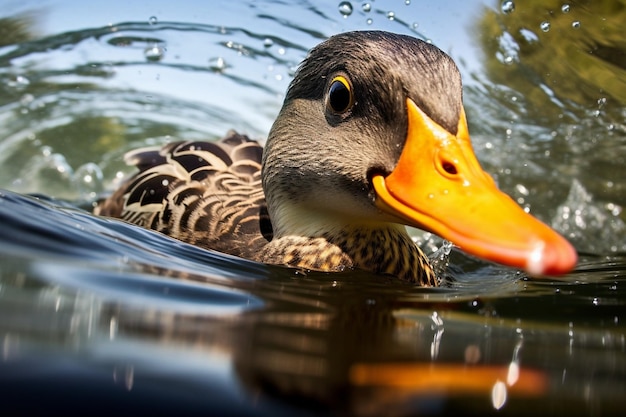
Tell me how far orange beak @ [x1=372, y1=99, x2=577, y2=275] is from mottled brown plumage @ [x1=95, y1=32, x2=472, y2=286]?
72mm

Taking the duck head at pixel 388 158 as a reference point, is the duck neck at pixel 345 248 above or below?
below

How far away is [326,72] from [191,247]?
99cm

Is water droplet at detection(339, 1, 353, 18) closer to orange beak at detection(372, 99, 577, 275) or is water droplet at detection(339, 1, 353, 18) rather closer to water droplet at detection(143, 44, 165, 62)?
water droplet at detection(143, 44, 165, 62)

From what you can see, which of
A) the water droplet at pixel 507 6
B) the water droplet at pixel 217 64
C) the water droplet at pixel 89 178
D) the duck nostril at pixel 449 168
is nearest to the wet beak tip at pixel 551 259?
the duck nostril at pixel 449 168

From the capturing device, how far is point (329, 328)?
204cm

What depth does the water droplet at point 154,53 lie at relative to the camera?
6.52 m

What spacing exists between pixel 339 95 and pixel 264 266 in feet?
2.66

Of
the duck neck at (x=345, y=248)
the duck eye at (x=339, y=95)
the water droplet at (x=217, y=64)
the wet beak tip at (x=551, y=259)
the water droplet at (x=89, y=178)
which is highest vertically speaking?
Result: the water droplet at (x=217, y=64)

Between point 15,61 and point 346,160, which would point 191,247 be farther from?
point 15,61

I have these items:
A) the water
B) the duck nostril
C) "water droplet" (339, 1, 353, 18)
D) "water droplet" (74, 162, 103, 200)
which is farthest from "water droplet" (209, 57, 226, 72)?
the duck nostril

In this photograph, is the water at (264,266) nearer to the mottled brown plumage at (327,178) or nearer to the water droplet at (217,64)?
the water droplet at (217,64)

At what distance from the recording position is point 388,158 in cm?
312

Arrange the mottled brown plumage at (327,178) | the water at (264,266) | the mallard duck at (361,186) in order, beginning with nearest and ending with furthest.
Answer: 1. the water at (264,266)
2. the mallard duck at (361,186)
3. the mottled brown plumage at (327,178)

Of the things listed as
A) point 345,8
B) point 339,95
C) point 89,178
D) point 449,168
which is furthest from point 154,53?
point 449,168
